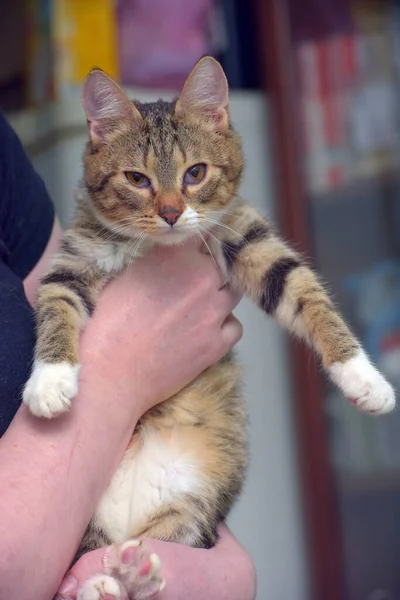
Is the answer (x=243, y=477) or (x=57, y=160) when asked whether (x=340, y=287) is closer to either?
A: (x=57, y=160)

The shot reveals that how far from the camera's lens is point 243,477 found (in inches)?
46.3

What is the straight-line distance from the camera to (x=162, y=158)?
1.17 meters

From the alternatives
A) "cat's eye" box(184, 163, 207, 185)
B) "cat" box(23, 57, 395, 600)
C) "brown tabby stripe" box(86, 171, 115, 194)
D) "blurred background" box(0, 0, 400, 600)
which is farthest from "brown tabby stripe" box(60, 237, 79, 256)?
"blurred background" box(0, 0, 400, 600)

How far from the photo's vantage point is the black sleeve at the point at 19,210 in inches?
45.7

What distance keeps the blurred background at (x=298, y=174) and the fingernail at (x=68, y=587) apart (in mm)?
1262

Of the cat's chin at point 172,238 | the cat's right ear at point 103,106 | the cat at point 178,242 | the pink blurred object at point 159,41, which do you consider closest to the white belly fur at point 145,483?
the cat at point 178,242

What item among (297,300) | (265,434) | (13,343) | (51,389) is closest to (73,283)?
(13,343)

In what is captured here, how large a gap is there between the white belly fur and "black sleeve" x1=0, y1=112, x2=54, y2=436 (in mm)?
206

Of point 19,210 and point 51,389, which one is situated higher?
point 19,210

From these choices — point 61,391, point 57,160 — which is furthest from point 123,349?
point 57,160

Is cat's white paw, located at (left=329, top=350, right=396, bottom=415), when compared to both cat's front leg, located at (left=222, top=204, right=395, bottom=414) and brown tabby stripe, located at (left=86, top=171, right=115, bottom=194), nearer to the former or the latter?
cat's front leg, located at (left=222, top=204, right=395, bottom=414)

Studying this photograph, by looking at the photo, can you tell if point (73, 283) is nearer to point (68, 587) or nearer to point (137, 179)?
point (137, 179)

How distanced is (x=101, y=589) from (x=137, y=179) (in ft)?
2.23

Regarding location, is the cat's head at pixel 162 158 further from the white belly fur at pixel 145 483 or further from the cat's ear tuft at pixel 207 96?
the white belly fur at pixel 145 483
